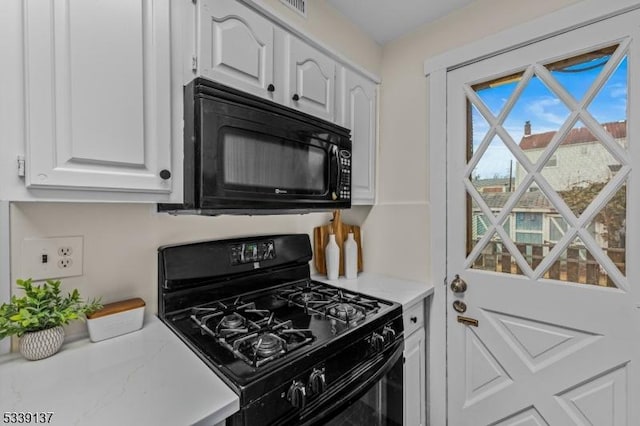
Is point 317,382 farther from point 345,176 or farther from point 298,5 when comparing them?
point 298,5

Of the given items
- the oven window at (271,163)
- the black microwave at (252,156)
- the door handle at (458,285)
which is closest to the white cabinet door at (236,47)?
the black microwave at (252,156)

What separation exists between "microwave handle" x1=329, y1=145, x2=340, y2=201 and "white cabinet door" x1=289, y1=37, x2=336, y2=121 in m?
0.22

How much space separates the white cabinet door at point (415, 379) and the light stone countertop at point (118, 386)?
103cm

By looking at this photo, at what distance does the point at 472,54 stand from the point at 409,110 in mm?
409

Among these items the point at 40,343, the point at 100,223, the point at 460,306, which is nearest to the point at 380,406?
the point at 460,306

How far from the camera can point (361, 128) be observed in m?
1.73

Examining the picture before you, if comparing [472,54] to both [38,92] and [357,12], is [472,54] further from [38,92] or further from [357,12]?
[38,92]

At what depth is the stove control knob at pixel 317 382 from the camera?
0.89 metres

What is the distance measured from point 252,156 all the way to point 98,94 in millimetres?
460

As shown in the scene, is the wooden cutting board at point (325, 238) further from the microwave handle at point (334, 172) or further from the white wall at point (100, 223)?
the microwave handle at point (334, 172)

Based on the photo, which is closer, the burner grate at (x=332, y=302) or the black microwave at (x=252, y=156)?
the black microwave at (x=252, y=156)

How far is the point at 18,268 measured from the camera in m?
0.91

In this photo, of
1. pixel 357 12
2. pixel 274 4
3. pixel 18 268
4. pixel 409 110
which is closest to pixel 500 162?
pixel 409 110

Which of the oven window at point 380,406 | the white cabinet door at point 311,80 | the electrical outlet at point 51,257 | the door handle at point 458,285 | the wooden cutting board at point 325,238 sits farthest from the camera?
the wooden cutting board at point 325,238
